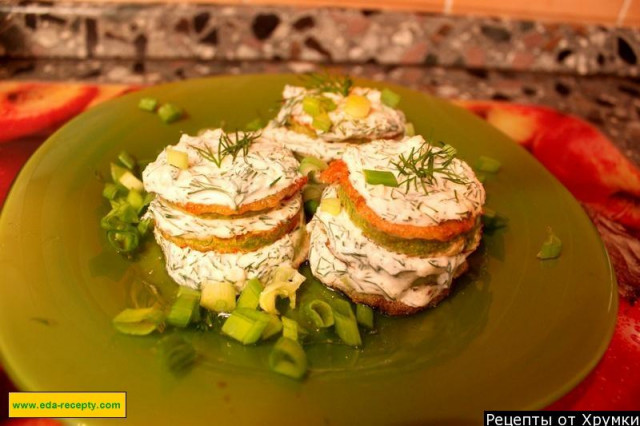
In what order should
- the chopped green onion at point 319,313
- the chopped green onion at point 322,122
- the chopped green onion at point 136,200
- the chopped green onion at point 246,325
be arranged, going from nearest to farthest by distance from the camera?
the chopped green onion at point 246,325, the chopped green onion at point 319,313, the chopped green onion at point 136,200, the chopped green onion at point 322,122

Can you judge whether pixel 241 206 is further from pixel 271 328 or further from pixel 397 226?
pixel 397 226

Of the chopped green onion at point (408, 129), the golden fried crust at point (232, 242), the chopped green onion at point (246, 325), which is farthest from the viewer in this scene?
the chopped green onion at point (408, 129)

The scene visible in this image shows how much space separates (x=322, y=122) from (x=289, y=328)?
→ 120 cm

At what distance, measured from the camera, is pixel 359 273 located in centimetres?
228

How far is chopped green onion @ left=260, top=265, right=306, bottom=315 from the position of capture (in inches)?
87.6

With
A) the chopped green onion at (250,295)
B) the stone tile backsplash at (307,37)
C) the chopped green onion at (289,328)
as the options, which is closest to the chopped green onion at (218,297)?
the chopped green onion at (250,295)

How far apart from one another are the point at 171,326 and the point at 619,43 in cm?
444

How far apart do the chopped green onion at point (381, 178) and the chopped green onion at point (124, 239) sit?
1.12 meters

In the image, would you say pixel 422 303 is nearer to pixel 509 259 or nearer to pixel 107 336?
pixel 509 259

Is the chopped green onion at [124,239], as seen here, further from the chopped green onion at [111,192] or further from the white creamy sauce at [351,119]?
the white creamy sauce at [351,119]

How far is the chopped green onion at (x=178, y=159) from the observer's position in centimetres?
229

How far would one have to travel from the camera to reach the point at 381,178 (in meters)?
2.21

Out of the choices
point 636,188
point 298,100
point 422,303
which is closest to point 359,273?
point 422,303

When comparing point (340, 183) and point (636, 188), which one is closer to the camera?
point (340, 183)
